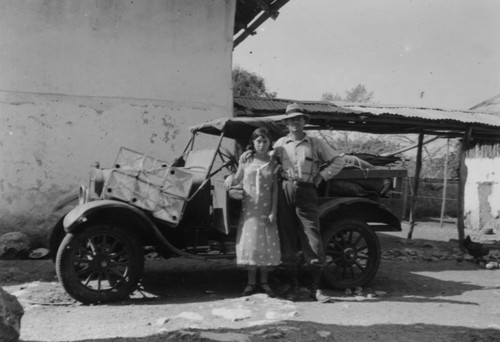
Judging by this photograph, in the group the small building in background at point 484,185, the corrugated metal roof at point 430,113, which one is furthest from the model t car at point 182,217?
the small building in background at point 484,185

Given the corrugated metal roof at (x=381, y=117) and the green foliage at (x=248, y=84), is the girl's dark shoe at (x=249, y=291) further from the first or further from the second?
the green foliage at (x=248, y=84)

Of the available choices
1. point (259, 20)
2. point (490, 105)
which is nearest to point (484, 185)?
point (490, 105)

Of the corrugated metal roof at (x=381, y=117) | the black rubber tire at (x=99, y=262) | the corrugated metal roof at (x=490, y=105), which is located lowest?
the black rubber tire at (x=99, y=262)

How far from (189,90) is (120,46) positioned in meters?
1.42

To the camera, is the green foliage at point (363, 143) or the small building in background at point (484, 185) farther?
the green foliage at point (363, 143)

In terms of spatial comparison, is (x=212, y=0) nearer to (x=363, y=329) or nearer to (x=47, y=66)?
(x=47, y=66)

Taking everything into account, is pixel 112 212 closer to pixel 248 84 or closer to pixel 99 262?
pixel 99 262

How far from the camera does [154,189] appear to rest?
538 centimetres

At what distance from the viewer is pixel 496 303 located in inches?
214

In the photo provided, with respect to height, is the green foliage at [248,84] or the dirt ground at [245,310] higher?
the green foliage at [248,84]

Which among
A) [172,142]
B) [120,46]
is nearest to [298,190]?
[172,142]

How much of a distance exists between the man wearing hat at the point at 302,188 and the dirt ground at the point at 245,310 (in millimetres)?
551

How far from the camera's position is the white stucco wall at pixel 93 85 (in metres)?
8.32

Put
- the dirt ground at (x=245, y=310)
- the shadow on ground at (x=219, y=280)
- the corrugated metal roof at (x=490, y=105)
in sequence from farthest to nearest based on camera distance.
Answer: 1. the corrugated metal roof at (x=490, y=105)
2. the shadow on ground at (x=219, y=280)
3. the dirt ground at (x=245, y=310)
